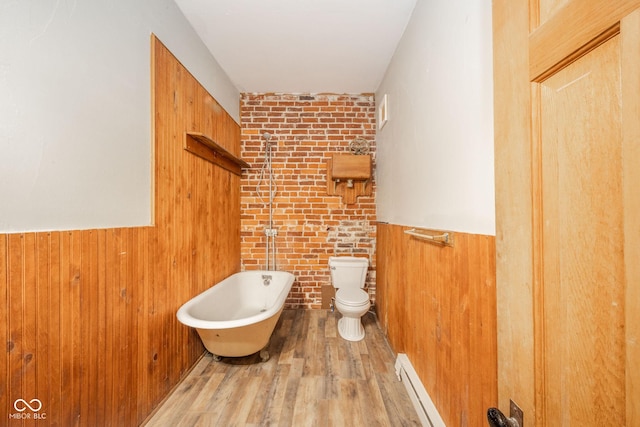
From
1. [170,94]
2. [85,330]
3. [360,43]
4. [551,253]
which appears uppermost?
[360,43]

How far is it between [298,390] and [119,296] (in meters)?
1.23

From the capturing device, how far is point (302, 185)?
3.16 metres

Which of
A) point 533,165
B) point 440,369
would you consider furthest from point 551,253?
point 440,369

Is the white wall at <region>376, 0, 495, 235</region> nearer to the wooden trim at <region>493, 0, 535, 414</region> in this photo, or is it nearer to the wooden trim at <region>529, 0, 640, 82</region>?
the wooden trim at <region>493, 0, 535, 414</region>

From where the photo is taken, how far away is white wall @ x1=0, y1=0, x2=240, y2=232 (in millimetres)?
895

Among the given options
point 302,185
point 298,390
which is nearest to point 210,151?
point 302,185

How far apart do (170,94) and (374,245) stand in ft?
8.04

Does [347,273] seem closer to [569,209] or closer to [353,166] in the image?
[353,166]

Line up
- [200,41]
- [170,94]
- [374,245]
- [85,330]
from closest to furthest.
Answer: [85,330]
[170,94]
[200,41]
[374,245]

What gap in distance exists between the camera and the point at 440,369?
4.48 feet

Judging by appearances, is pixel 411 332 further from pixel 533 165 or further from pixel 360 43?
pixel 360 43

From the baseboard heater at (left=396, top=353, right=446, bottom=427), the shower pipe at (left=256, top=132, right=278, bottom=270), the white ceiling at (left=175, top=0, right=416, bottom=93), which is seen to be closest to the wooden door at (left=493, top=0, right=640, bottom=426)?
the baseboard heater at (left=396, top=353, right=446, bottom=427)
